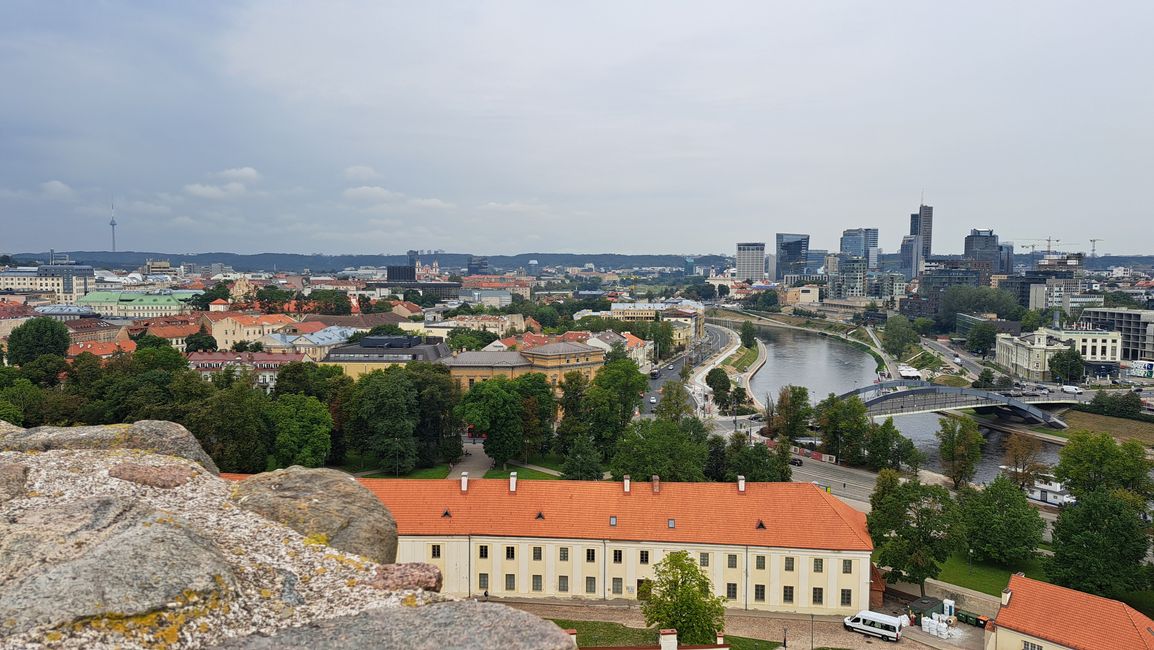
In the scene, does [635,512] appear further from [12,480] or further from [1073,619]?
[12,480]

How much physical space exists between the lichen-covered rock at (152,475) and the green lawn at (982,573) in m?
26.8

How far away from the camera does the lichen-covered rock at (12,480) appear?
43.9 ft

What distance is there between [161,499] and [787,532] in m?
Result: 19.6

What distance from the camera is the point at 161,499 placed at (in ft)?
46.2

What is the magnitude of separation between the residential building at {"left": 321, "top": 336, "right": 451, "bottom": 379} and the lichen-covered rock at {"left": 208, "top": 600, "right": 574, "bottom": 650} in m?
58.2

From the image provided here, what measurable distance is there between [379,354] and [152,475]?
58.0 meters

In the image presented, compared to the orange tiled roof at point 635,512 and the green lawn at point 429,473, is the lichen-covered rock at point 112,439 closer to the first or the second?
the orange tiled roof at point 635,512

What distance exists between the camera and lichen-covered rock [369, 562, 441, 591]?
12.2 metres

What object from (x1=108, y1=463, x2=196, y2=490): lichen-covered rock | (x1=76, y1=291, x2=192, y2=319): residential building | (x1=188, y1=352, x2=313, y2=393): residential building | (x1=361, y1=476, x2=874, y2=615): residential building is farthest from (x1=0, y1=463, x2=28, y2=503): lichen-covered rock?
(x1=76, y1=291, x2=192, y2=319): residential building

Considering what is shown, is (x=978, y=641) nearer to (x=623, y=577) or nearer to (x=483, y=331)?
(x=623, y=577)

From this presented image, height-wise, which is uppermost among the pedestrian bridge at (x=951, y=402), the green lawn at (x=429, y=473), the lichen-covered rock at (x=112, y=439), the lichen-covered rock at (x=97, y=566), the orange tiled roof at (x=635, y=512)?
the lichen-covered rock at (x=112, y=439)

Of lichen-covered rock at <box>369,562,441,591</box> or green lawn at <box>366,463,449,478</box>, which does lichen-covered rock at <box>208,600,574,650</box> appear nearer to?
lichen-covered rock at <box>369,562,441,591</box>

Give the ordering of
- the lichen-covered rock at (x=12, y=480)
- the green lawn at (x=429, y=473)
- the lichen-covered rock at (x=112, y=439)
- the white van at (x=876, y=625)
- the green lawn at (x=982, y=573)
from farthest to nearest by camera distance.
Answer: the green lawn at (x=429, y=473)
the green lawn at (x=982, y=573)
the white van at (x=876, y=625)
the lichen-covered rock at (x=112, y=439)
the lichen-covered rock at (x=12, y=480)

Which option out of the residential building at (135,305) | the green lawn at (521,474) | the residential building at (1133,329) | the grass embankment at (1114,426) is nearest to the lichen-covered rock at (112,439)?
the green lawn at (521,474)
